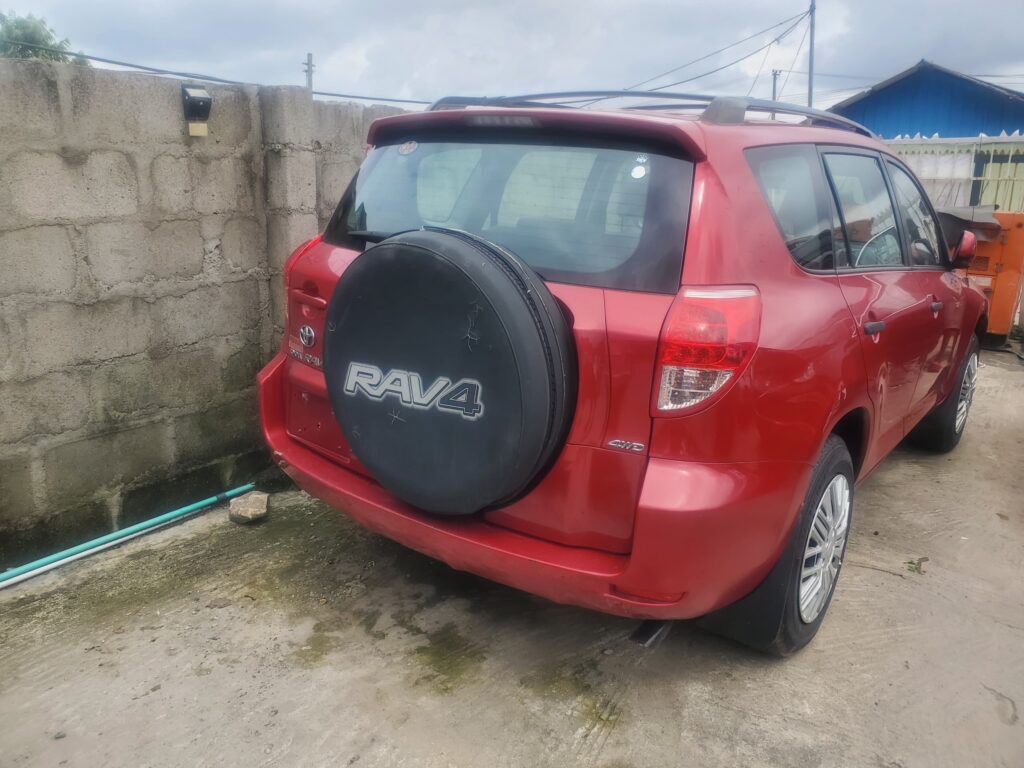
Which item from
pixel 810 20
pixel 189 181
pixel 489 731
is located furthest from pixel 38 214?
pixel 810 20

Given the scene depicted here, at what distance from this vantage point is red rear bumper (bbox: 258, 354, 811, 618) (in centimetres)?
215

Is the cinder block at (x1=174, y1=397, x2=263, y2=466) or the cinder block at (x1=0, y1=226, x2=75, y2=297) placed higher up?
the cinder block at (x1=0, y1=226, x2=75, y2=297)

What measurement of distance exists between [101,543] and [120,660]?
90 centimetres

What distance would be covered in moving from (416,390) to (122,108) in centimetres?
204

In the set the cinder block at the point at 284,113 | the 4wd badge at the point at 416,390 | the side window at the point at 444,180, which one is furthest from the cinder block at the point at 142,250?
the 4wd badge at the point at 416,390

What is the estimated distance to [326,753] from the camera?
2303mm

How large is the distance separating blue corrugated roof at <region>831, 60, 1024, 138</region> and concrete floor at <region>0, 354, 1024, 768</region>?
77.1ft

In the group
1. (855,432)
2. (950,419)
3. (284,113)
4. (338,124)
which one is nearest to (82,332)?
(284,113)

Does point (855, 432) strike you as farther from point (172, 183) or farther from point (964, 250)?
point (172, 183)

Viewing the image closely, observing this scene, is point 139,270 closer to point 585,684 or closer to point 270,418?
point 270,418

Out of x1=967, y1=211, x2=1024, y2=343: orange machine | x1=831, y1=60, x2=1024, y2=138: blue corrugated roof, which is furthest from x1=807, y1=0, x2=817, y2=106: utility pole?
x1=967, y1=211, x2=1024, y2=343: orange machine

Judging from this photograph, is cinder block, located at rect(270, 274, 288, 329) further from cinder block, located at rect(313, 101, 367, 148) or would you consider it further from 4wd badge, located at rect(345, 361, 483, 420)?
4wd badge, located at rect(345, 361, 483, 420)

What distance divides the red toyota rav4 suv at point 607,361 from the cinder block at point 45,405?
4.04 ft

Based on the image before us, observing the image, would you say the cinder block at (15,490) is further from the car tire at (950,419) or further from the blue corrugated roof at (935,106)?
the blue corrugated roof at (935,106)
